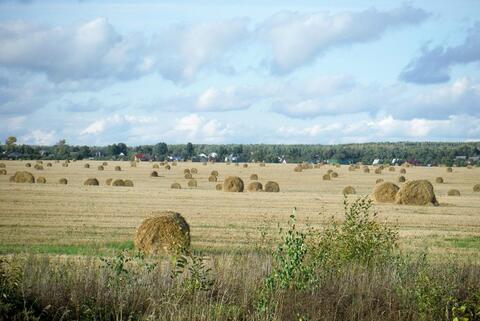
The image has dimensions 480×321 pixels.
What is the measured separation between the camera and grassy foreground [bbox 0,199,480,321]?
9414 mm

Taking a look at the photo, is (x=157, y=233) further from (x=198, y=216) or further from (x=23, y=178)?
(x=23, y=178)

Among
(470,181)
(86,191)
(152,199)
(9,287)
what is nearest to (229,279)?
(9,287)

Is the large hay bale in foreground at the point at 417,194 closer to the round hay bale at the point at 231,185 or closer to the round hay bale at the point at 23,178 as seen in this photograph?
the round hay bale at the point at 231,185

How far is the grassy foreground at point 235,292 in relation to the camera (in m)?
9.41

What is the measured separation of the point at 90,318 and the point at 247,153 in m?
158

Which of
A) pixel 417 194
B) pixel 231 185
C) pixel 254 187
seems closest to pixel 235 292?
pixel 417 194

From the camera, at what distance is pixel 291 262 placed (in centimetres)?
1059

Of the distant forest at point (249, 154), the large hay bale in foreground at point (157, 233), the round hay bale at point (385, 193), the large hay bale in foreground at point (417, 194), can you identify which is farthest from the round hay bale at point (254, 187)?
the distant forest at point (249, 154)

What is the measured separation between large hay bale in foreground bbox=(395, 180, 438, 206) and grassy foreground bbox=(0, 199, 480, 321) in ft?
99.3

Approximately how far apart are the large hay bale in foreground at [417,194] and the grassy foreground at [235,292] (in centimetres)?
3027

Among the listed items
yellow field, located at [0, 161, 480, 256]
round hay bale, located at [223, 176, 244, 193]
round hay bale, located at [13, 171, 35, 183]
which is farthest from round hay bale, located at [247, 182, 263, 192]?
round hay bale, located at [13, 171, 35, 183]

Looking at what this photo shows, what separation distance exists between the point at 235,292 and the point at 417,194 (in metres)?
32.9

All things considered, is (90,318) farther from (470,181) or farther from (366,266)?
(470,181)

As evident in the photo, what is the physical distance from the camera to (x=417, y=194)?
4156 cm
